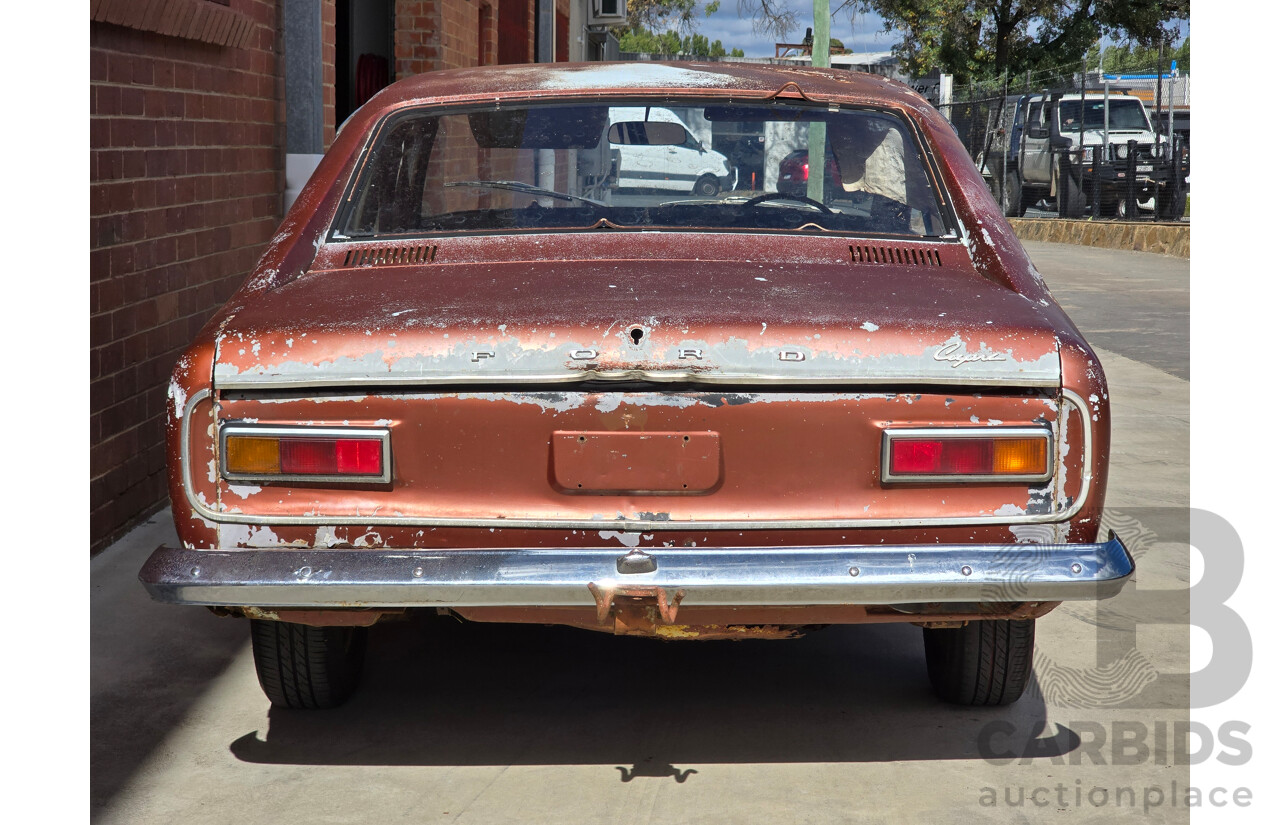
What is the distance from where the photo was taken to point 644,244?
3.47 m

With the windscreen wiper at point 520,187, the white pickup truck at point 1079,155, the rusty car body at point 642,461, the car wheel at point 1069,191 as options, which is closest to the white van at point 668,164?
the windscreen wiper at point 520,187

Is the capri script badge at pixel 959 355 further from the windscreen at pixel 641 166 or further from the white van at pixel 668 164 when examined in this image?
the white van at pixel 668 164

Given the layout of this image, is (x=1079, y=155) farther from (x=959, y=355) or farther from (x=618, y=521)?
(x=618, y=521)

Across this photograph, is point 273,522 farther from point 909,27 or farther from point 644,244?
point 909,27

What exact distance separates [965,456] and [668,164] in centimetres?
142

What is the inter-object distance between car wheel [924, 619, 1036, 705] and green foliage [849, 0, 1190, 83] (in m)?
33.9

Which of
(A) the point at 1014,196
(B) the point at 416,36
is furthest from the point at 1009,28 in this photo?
(B) the point at 416,36

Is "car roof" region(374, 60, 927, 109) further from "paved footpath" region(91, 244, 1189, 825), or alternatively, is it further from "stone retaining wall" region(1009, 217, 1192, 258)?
"stone retaining wall" region(1009, 217, 1192, 258)

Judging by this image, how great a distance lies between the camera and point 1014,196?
22.9m

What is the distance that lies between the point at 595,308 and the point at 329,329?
0.55 m

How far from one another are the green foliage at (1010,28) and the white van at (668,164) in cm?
3337

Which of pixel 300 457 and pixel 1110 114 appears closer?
pixel 300 457

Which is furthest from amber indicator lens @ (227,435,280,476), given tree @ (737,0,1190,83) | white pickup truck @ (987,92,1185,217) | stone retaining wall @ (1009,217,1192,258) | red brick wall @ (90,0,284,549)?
tree @ (737,0,1190,83)

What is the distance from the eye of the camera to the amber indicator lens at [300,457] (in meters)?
2.83
